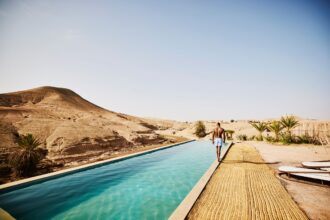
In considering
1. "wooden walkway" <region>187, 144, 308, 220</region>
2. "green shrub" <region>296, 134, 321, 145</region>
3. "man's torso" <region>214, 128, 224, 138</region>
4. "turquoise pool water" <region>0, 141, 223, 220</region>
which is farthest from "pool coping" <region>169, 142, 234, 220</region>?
"green shrub" <region>296, 134, 321, 145</region>

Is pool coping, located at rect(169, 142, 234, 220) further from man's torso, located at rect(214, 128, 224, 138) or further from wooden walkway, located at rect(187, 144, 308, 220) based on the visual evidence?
man's torso, located at rect(214, 128, 224, 138)

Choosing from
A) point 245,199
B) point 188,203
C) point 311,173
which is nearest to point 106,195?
point 188,203

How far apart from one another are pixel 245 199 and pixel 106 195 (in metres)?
5.31

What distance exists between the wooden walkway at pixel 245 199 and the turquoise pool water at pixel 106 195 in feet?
5.70

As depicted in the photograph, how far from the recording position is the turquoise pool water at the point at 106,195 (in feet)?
19.1

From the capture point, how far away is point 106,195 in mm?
7316

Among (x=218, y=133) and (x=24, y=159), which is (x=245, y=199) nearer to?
(x=218, y=133)

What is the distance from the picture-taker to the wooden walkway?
3908mm

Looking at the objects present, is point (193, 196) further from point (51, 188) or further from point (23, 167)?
point (23, 167)

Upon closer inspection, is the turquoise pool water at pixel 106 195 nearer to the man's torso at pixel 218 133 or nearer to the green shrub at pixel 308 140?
the man's torso at pixel 218 133

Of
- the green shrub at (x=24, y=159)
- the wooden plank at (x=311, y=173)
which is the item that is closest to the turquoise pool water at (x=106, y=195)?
the green shrub at (x=24, y=159)

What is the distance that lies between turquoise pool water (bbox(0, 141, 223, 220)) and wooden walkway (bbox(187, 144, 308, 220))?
5.70 feet

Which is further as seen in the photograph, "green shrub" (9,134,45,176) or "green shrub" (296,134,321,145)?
"green shrub" (296,134,321,145)

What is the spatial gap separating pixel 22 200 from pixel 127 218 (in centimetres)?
407
